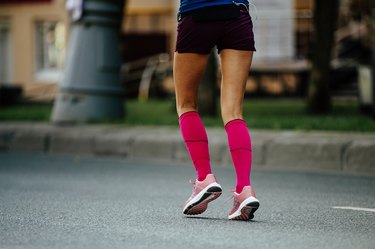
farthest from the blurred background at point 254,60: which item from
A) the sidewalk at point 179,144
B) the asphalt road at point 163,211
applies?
the asphalt road at point 163,211

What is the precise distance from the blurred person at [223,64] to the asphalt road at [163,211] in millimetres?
191

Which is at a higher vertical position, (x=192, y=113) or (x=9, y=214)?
(x=192, y=113)

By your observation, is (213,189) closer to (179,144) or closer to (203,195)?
(203,195)

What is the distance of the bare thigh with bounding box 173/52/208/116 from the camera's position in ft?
19.0

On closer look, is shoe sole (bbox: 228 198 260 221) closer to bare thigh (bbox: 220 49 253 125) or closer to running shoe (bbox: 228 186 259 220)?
running shoe (bbox: 228 186 259 220)

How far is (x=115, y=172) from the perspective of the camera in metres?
9.46

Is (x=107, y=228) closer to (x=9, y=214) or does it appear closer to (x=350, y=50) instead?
(x=9, y=214)

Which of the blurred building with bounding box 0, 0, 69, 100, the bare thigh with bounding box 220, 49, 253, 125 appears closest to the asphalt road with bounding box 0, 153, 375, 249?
the bare thigh with bounding box 220, 49, 253, 125

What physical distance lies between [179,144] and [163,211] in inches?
181

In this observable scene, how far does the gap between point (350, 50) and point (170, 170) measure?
16178 mm

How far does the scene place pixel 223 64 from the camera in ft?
19.0

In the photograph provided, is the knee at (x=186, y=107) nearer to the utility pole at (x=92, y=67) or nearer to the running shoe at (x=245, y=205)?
the running shoe at (x=245, y=205)

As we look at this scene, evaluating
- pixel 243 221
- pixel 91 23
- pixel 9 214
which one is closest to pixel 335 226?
pixel 243 221

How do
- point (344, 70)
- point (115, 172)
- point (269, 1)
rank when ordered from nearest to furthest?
1. point (115, 172)
2. point (344, 70)
3. point (269, 1)
